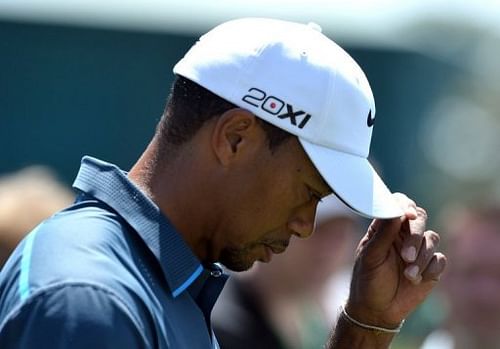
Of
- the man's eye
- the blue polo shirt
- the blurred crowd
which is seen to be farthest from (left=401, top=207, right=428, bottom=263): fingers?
the blurred crowd

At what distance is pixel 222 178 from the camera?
3453mm

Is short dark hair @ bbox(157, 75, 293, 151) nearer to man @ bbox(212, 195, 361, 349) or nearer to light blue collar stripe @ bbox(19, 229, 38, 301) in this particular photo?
light blue collar stripe @ bbox(19, 229, 38, 301)

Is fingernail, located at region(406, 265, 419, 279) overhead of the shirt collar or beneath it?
beneath

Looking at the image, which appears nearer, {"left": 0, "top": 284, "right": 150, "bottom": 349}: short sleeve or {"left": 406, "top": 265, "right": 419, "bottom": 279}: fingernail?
{"left": 0, "top": 284, "right": 150, "bottom": 349}: short sleeve

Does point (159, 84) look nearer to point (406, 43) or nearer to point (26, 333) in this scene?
point (406, 43)

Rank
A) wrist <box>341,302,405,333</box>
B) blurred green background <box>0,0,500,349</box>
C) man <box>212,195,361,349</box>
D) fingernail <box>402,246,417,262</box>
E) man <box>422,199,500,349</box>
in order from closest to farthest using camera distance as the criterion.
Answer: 1. fingernail <box>402,246,417,262</box>
2. wrist <box>341,302,405,333</box>
3. man <box>212,195,361,349</box>
4. man <box>422,199,500,349</box>
5. blurred green background <box>0,0,500,349</box>

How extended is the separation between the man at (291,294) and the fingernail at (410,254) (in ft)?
5.41

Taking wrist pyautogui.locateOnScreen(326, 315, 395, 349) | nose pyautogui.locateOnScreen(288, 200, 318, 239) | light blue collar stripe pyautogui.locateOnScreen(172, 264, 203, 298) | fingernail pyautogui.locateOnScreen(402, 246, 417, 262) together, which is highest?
nose pyautogui.locateOnScreen(288, 200, 318, 239)

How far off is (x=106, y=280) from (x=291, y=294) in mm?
3396

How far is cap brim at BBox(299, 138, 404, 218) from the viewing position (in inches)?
136

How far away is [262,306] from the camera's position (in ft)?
19.7

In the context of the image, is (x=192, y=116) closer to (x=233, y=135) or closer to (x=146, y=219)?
(x=233, y=135)

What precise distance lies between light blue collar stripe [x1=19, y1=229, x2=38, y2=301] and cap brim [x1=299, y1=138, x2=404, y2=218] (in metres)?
0.64

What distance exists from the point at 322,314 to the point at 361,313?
3.37 meters
